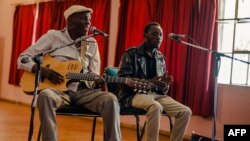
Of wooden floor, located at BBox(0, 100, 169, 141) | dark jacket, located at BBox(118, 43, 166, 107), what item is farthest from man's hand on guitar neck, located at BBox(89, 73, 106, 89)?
wooden floor, located at BBox(0, 100, 169, 141)

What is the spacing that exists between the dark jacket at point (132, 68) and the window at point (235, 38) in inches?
65.1

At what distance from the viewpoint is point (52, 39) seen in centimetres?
319

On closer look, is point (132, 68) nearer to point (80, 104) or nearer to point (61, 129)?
point (80, 104)

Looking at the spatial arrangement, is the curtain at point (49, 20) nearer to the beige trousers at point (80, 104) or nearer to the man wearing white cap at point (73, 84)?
the man wearing white cap at point (73, 84)

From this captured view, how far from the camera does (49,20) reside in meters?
7.37

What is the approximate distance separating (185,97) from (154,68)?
1727 millimetres

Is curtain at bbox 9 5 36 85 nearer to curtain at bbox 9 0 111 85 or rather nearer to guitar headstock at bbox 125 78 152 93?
curtain at bbox 9 0 111 85

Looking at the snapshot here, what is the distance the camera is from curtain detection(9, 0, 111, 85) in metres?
6.24

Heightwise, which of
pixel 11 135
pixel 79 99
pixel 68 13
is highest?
pixel 68 13

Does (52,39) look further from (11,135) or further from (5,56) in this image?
(5,56)

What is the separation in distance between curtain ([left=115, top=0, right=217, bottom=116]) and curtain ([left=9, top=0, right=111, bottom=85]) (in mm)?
820

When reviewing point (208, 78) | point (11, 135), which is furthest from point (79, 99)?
point (208, 78)

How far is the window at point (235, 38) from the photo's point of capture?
189 inches

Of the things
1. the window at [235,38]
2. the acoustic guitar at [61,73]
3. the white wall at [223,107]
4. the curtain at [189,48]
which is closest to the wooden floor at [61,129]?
the white wall at [223,107]
